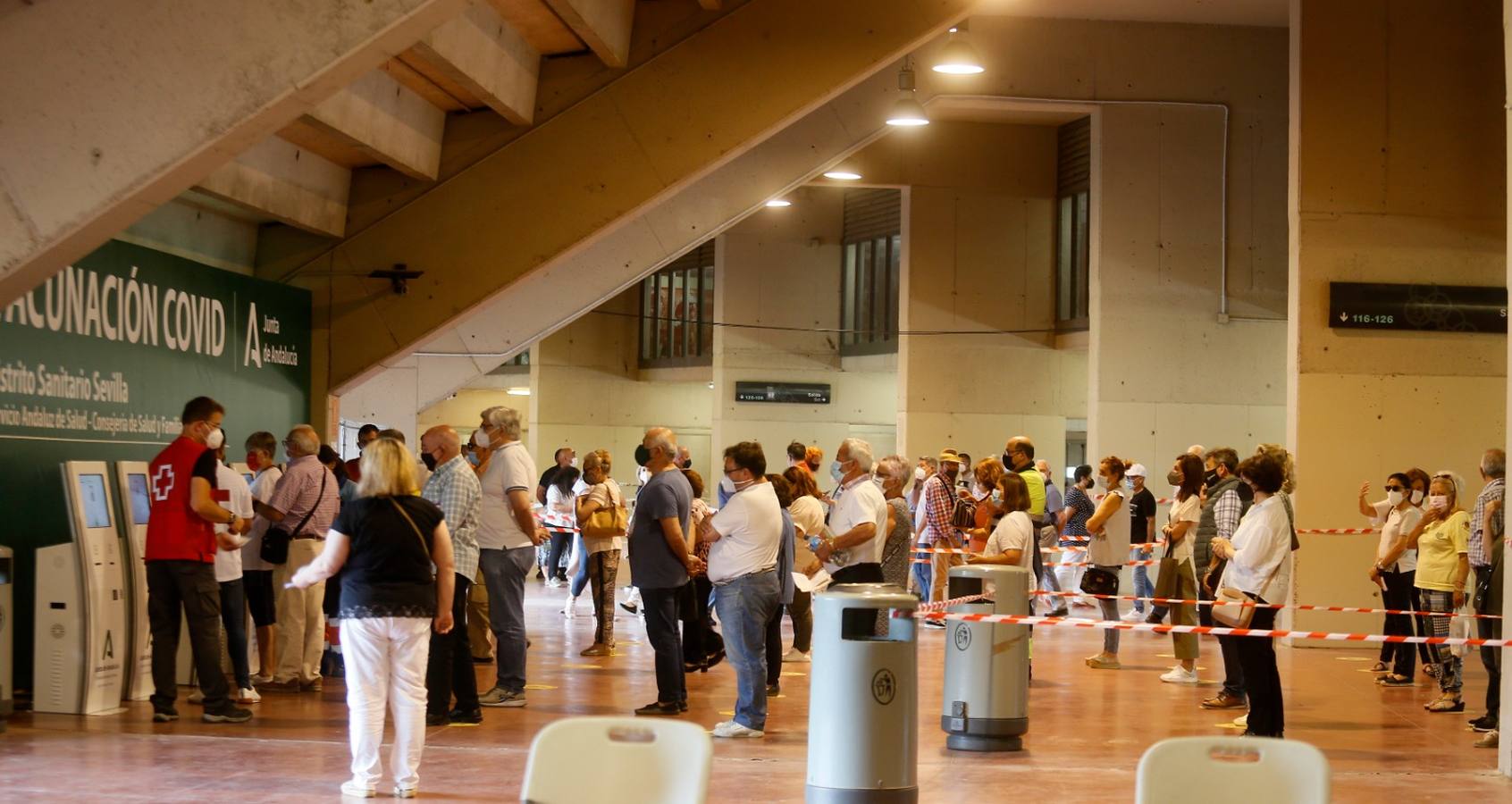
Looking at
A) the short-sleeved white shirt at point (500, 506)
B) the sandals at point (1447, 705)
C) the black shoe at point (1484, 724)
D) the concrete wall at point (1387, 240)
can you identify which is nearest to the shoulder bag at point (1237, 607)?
the black shoe at point (1484, 724)

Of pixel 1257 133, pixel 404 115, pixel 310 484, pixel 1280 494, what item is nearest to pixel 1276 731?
pixel 1280 494

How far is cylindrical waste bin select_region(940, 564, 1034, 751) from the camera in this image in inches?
301

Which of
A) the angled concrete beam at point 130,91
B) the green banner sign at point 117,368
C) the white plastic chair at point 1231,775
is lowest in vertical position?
the white plastic chair at point 1231,775

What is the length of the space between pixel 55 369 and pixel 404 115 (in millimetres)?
3408

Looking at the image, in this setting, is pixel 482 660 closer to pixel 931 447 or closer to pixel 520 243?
pixel 520 243

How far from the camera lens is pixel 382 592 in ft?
19.8

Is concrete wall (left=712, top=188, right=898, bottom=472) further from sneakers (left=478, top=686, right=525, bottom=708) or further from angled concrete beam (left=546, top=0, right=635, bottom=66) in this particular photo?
sneakers (left=478, top=686, right=525, bottom=708)

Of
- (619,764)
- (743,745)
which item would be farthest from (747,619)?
(619,764)

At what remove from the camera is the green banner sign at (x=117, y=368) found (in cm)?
816

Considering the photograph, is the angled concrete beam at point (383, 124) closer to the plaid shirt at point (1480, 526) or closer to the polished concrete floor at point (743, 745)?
the polished concrete floor at point (743, 745)

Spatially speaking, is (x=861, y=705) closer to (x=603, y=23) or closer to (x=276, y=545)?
(x=276, y=545)

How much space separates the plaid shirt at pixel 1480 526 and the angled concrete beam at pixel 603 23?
6.10 meters

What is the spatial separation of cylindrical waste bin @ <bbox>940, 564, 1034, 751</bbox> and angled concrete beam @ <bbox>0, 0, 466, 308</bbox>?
370 cm

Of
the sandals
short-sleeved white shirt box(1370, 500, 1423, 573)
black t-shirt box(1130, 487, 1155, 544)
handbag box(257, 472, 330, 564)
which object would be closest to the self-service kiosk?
handbag box(257, 472, 330, 564)
